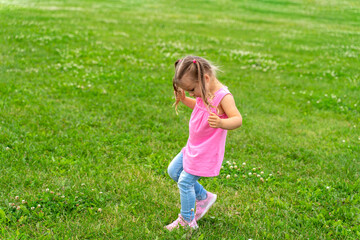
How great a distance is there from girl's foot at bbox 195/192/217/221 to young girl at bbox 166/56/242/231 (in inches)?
9.1

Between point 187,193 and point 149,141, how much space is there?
2782 mm

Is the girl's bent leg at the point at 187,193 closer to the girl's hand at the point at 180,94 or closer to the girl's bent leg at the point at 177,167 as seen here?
the girl's bent leg at the point at 177,167

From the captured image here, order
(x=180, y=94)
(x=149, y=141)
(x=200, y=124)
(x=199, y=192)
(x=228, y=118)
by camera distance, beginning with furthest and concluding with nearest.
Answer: (x=149, y=141) → (x=199, y=192) → (x=180, y=94) → (x=200, y=124) → (x=228, y=118)

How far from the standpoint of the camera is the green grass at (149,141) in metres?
4.48

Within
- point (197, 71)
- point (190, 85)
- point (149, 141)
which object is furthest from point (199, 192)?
point (149, 141)

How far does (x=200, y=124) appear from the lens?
3.97 metres

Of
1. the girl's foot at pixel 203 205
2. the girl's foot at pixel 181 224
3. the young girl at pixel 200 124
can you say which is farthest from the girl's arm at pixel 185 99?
the girl's foot at pixel 181 224

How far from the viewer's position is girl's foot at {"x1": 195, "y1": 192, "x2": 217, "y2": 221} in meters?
4.54

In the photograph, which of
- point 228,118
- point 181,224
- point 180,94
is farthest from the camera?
point 181,224

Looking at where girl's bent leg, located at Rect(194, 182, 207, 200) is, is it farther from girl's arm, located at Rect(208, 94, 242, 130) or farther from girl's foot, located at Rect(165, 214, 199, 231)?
girl's arm, located at Rect(208, 94, 242, 130)

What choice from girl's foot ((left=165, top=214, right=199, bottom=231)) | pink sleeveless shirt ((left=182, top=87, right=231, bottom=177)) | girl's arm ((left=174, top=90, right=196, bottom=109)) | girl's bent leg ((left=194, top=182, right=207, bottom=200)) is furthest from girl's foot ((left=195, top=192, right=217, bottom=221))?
girl's arm ((left=174, top=90, right=196, bottom=109))

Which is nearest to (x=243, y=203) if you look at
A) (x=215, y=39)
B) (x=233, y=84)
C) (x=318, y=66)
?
(x=233, y=84)

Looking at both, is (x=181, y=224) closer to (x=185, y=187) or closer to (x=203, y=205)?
(x=203, y=205)

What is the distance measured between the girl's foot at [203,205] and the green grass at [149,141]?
0.14 meters
